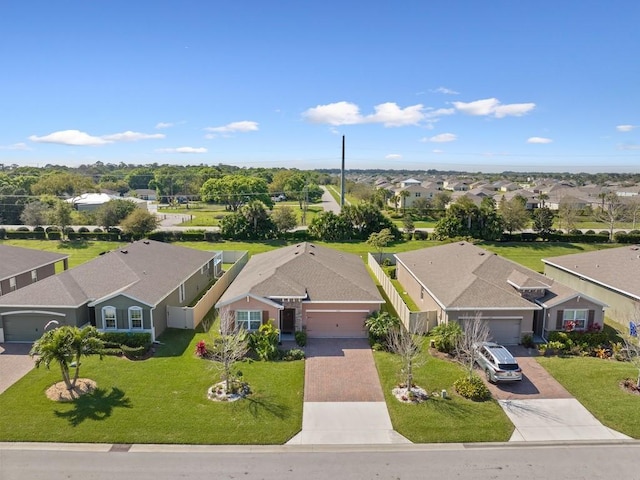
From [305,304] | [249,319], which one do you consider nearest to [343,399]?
[305,304]

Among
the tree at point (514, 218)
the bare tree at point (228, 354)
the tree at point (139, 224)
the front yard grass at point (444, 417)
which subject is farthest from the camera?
the tree at point (514, 218)

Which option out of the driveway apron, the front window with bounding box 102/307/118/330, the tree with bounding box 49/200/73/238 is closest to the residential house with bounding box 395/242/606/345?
the driveway apron

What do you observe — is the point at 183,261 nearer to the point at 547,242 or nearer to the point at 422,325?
the point at 422,325

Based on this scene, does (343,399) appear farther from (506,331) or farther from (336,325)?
(506,331)

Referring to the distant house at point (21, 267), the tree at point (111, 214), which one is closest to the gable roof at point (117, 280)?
the distant house at point (21, 267)

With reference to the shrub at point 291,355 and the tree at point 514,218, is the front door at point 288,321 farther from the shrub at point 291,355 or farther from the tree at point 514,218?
the tree at point 514,218

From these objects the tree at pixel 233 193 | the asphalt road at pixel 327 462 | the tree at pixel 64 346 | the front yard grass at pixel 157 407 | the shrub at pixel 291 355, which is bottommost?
the asphalt road at pixel 327 462
